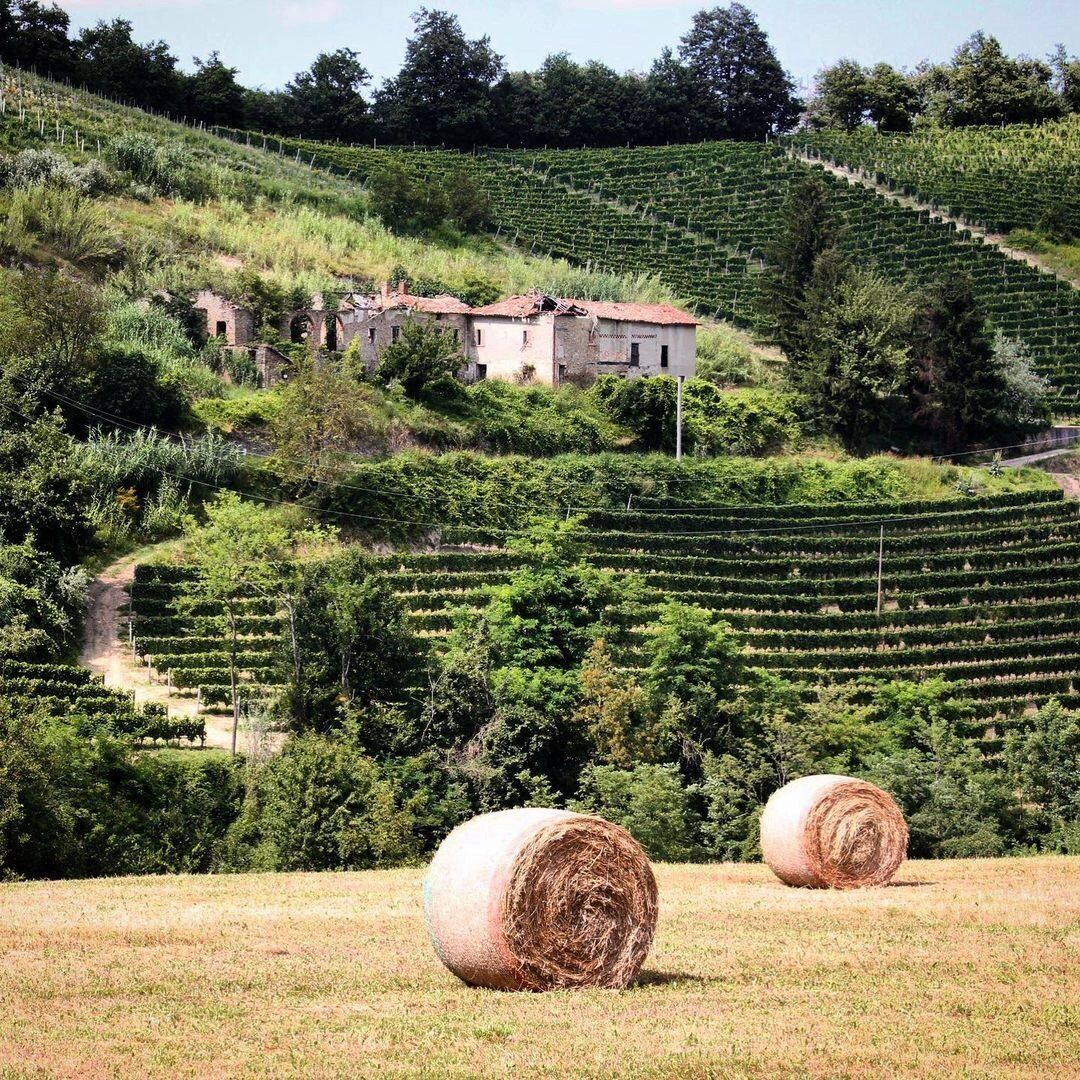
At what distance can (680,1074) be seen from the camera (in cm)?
1150

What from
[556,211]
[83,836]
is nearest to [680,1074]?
[83,836]

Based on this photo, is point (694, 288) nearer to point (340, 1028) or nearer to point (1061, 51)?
point (1061, 51)

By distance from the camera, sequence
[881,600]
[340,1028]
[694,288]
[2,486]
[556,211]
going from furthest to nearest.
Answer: [556,211], [694,288], [881,600], [2,486], [340,1028]

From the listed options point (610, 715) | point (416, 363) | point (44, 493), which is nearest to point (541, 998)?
point (610, 715)

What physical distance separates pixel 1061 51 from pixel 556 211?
163 ft

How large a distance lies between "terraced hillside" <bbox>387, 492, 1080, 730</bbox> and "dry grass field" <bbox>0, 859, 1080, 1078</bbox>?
26837 mm

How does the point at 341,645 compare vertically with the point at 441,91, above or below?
below

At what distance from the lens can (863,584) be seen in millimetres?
49438

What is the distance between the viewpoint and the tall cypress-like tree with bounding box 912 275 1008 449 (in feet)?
205

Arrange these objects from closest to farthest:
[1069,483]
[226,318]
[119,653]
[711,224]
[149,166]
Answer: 1. [119,653]
2. [226,318]
3. [1069,483]
4. [149,166]
5. [711,224]

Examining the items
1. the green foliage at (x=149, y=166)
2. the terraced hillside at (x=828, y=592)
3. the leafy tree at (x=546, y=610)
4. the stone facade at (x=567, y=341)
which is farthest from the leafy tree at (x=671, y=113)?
the leafy tree at (x=546, y=610)

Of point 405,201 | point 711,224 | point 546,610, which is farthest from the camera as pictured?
point 711,224

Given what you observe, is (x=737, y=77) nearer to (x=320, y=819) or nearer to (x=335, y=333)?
(x=335, y=333)

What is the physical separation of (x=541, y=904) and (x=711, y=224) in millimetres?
77024
